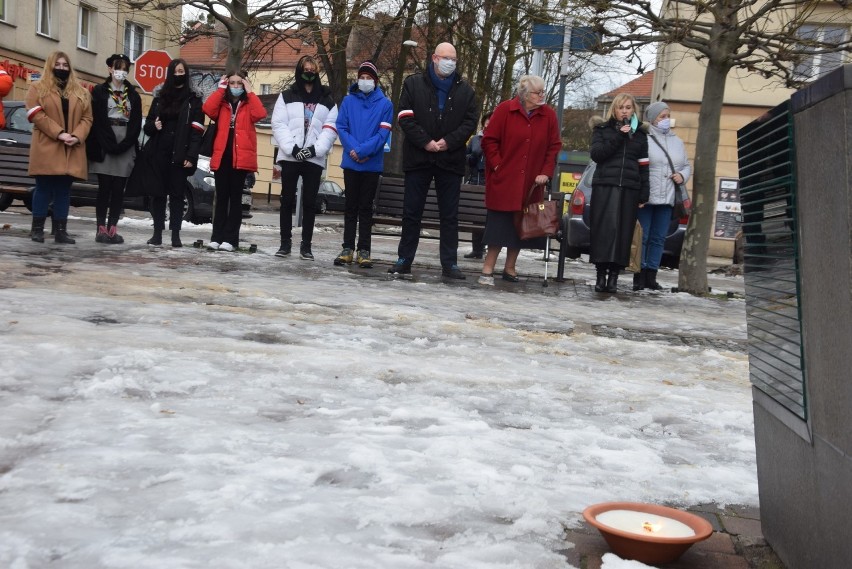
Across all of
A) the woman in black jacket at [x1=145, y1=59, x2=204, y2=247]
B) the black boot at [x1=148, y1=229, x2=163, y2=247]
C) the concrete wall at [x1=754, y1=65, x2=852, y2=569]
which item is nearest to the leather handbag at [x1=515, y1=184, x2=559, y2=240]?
the woman in black jacket at [x1=145, y1=59, x2=204, y2=247]

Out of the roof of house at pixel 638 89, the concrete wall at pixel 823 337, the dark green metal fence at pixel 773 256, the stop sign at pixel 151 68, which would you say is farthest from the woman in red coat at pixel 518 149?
the roof of house at pixel 638 89

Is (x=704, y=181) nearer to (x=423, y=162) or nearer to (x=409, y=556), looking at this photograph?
(x=423, y=162)

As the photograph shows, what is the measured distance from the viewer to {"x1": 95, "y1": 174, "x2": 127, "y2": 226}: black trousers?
38.3 ft

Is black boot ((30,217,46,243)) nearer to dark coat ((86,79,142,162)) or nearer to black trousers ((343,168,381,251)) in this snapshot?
dark coat ((86,79,142,162))

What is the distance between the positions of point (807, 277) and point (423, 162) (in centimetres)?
816

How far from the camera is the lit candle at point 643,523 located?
2959 mm

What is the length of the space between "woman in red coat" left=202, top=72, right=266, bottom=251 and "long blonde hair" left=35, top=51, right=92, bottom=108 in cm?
119

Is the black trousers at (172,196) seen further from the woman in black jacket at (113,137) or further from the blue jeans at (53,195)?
the blue jeans at (53,195)

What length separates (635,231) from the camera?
11.3m

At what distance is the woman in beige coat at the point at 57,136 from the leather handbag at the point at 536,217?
14.3ft

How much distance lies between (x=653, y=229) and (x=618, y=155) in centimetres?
123

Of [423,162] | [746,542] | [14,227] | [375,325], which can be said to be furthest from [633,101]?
[746,542]

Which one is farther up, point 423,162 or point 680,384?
point 423,162

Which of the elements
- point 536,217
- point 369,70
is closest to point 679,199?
point 536,217
